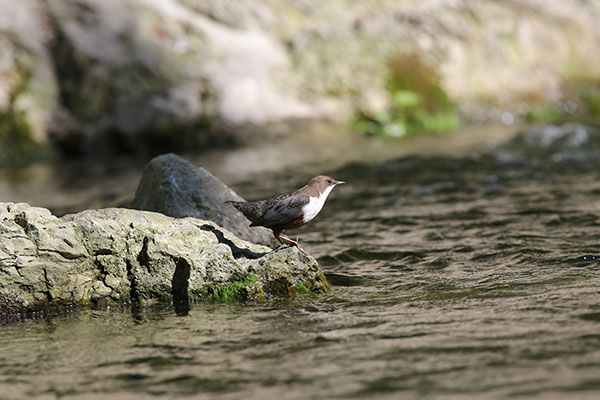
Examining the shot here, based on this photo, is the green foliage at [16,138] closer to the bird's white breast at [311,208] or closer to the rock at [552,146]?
the rock at [552,146]

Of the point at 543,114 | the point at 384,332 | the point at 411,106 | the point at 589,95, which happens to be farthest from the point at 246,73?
the point at 384,332

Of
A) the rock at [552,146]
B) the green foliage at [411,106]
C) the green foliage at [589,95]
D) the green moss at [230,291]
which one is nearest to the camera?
the green moss at [230,291]

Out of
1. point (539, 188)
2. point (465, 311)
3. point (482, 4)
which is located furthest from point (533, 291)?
point (482, 4)

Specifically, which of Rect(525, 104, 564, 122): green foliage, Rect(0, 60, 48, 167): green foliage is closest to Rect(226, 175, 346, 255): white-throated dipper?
Rect(0, 60, 48, 167): green foliage

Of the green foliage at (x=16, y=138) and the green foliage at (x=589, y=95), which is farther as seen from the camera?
the green foliage at (x=589, y=95)

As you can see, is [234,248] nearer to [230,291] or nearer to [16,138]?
[230,291]

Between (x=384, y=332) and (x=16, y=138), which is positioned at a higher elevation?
(x=16, y=138)

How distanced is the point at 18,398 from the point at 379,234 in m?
5.11

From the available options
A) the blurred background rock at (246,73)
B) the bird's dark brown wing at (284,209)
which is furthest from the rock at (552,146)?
the bird's dark brown wing at (284,209)

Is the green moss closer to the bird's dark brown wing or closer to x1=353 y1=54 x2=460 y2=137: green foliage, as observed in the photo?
the bird's dark brown wing

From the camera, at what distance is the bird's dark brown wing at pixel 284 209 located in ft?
20.9

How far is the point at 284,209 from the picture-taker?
6414mm

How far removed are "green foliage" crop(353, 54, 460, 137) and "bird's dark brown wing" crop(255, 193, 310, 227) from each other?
12.0 metres

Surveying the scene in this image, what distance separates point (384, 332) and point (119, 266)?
2311 millimetres
